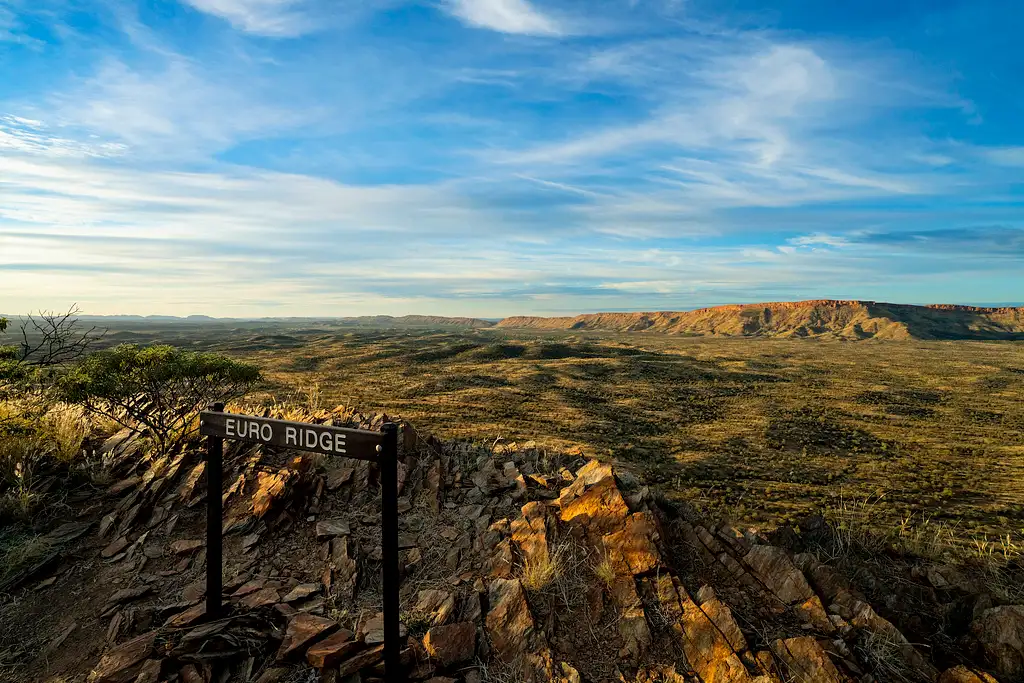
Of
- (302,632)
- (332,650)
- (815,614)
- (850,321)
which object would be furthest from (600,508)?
(850,321)

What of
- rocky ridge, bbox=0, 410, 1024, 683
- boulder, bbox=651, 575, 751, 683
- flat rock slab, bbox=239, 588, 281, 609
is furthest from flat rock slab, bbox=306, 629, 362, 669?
boulder, bbox=651, 575, 751, 683

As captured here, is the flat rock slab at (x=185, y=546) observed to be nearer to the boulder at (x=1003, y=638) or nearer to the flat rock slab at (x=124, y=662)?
the flat rock slab at (x=124, y=662)

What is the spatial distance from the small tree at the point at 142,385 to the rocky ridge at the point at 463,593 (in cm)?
217

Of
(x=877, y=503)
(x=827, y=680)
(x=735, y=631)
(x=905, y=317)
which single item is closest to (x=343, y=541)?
(x=735, y=631)

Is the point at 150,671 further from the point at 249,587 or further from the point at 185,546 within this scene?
the point at 185,546

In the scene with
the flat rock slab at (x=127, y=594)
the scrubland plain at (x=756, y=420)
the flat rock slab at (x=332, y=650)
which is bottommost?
the scrubland plain at (x=756, y=420)

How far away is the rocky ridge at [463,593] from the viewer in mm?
4840

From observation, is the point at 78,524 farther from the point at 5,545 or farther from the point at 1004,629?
the point at 1004,629

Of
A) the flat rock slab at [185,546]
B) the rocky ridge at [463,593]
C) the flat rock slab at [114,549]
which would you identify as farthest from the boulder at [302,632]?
the flat rock slab at [114,549]

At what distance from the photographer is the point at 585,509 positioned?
6691 millimetres

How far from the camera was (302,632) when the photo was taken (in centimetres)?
515

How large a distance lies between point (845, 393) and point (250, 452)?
3341 cm

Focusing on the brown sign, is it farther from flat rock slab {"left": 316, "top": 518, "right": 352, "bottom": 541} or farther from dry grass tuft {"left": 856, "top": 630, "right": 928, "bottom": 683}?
dry grass tuft {"left": 856, "top": 630, "right": 928, "bottom": 683}

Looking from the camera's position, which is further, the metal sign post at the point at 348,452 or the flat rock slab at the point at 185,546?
the flat rock slab at the point at 185,546
